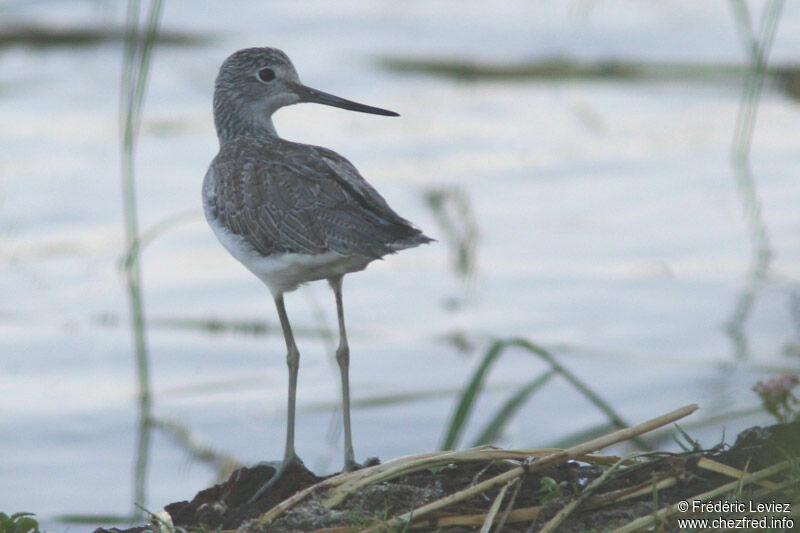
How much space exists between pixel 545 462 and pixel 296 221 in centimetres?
182

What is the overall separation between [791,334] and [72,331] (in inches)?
213

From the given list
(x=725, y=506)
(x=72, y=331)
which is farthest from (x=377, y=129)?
(x=725, y=506)

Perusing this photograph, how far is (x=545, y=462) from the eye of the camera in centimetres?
414

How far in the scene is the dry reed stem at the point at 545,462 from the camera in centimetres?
404

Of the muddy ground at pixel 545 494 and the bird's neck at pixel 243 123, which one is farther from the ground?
the bird's neck at pixel 243 123

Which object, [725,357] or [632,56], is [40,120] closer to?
[632,56]

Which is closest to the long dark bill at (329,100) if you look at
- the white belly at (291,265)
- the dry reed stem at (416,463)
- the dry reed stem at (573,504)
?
the white belly at (291,265)

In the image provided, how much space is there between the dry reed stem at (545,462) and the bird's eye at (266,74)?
9.91 ft

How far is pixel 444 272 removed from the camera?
35.5ft

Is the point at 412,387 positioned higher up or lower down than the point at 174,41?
lower down

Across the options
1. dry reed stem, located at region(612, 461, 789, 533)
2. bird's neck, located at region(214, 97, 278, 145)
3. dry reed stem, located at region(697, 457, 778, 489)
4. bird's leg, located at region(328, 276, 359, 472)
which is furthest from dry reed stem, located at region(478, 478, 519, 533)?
bird's neck, located at region(214, 97, 278, 145)

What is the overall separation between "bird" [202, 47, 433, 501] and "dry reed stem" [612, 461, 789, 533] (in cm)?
151

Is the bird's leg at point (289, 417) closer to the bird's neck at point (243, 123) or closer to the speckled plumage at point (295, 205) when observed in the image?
the speckled plumage at point (295, 205)

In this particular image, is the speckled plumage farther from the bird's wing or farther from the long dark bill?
the long dark bill
